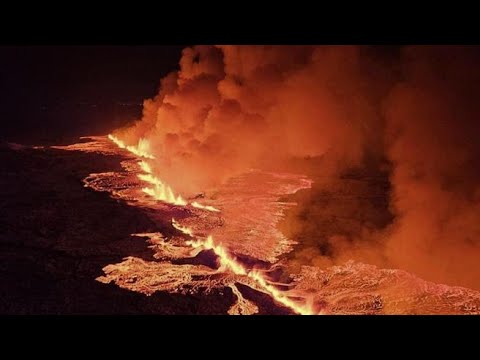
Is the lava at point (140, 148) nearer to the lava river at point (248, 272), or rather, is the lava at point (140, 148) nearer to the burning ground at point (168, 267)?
the burning ground at point (168, 267)

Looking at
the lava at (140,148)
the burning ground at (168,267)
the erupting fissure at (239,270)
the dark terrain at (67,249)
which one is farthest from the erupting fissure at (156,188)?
the erupting fissure at (239,270)

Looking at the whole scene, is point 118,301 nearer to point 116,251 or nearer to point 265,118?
point 116,251

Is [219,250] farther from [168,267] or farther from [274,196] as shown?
[274,196]

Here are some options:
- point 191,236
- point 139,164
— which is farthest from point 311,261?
point 139,164

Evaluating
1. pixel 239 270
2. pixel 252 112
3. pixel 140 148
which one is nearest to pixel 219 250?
pixel 239 270

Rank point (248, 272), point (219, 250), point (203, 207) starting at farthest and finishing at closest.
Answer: point (203, 207), point (219, 250), point (248, 272)

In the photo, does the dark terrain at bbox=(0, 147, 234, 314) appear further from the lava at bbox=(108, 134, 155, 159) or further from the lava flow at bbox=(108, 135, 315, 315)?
the lava at bbox=(108, 134, 155, 159)

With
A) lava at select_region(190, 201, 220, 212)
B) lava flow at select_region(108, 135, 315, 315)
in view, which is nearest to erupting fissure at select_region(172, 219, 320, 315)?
lava flow at select_region(108, 135, 315, 315)

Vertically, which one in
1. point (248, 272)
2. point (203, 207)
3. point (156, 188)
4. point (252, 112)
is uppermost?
point (252, 112)
